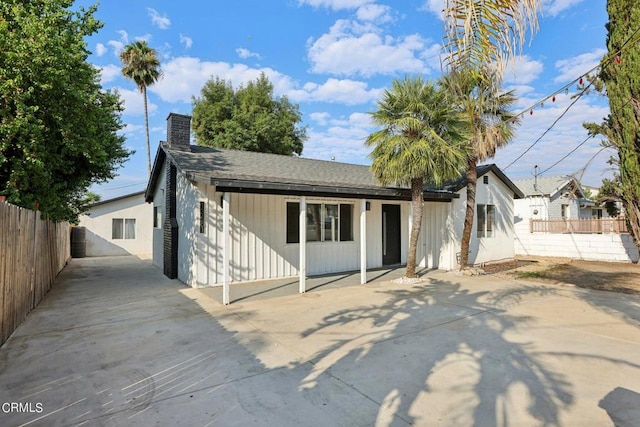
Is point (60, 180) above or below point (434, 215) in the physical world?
above

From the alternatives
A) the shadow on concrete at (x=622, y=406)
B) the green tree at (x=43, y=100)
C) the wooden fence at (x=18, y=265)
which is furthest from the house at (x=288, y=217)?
the shadow on concrete at (x=622, y=406)

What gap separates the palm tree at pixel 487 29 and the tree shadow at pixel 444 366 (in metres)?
2.81

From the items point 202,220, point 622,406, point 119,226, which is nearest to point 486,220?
point 202,220

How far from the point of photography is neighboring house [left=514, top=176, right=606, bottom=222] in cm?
1944

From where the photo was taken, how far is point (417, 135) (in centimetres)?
844

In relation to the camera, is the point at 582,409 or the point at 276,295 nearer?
the point at 582,409

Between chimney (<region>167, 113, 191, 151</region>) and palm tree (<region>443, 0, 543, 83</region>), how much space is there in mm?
9105

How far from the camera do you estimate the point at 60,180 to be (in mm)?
8055

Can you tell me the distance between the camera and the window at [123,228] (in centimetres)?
1797

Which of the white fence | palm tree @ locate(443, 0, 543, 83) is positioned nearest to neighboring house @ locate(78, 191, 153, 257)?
palm tree @ locate(443, 0, 543, 83)

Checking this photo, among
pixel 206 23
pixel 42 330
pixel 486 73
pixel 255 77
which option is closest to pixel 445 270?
pixel 486 73

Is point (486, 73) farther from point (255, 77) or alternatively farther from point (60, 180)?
point (255, 77)

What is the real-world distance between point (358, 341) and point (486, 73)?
3.57 metres

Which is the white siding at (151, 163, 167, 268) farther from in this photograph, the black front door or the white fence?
the white fence
